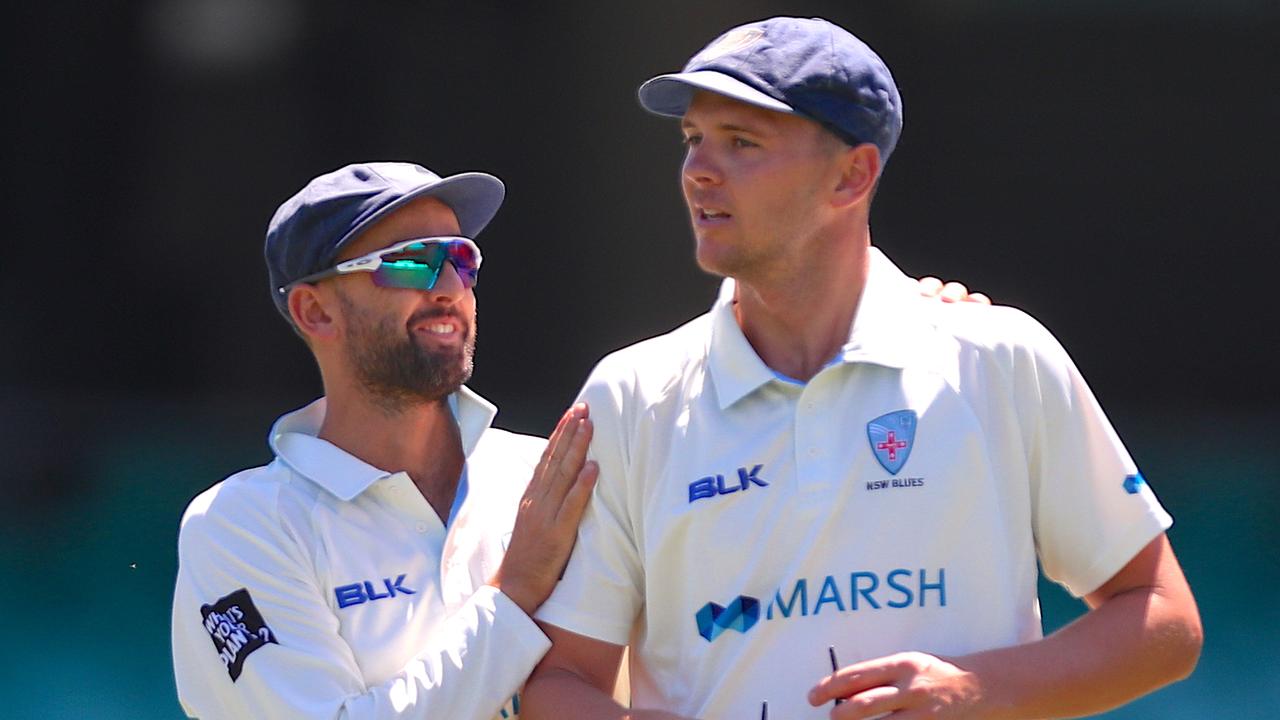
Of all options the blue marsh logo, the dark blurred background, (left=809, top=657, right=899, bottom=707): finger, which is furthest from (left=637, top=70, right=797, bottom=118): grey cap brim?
the dark blurred background

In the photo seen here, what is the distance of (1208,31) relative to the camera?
29.3 ft

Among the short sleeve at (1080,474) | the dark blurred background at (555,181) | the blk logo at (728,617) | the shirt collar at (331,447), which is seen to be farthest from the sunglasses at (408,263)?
the dark blurred background at (555,181)

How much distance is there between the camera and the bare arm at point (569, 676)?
7.38 ft

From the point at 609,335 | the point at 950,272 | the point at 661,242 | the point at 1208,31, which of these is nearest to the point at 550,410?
the point at 609,335

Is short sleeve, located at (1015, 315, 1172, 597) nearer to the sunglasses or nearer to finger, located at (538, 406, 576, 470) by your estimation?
finger, located at (538, 406, 576, 470)

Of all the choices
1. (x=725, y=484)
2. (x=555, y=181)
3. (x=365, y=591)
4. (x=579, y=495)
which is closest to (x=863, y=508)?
(x=725, y=484)

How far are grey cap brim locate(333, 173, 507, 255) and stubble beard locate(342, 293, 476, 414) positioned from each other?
15cm

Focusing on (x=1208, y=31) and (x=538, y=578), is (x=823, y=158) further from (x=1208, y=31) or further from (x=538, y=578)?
(x=1208, y=31)

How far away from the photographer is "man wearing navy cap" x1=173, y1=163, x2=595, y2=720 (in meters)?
2.39

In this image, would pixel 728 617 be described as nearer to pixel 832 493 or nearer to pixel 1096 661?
pixel 832 493

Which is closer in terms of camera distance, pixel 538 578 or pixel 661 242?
pixel 538 578

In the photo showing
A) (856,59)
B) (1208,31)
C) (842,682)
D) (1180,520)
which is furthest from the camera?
(1208,31)

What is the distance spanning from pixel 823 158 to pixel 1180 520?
6009 mm

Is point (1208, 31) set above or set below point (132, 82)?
above
